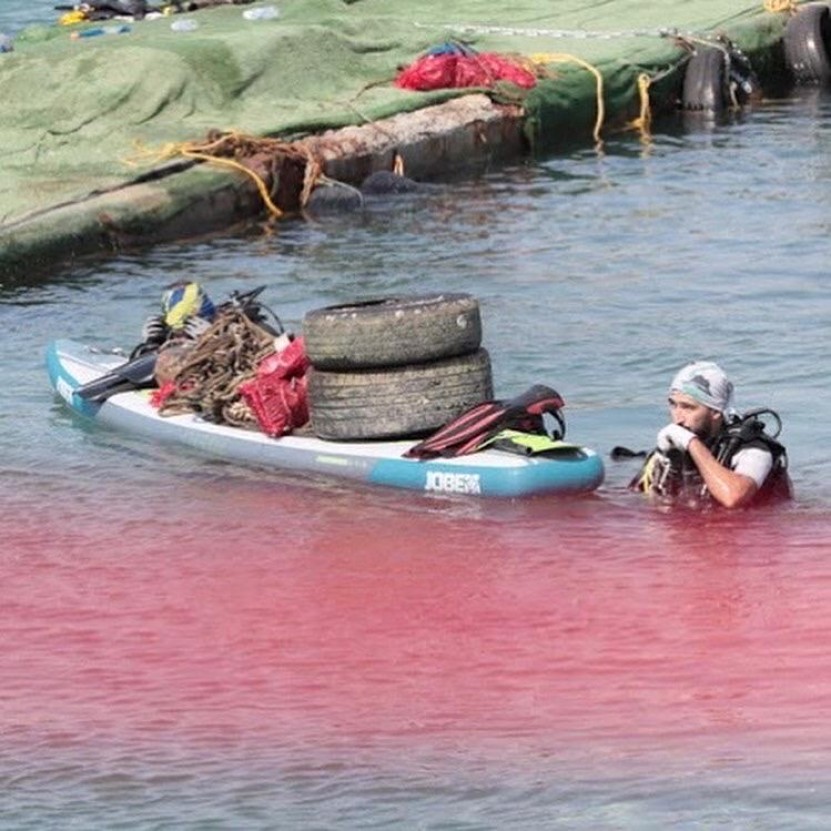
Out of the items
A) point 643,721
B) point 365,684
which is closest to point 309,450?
point 365,684

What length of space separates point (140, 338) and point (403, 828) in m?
10.7

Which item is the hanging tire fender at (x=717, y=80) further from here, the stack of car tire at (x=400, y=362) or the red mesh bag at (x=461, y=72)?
the stack of car tire at (x=400, y=362)

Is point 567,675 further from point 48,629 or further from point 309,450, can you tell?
point 309,450

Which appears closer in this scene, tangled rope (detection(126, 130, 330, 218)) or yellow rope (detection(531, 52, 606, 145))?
tangled rope (detection(126, 130, 330, 218))

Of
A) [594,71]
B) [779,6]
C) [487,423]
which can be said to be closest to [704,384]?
[487,423]

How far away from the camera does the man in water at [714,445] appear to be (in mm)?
11797

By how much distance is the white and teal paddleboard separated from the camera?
12.7 meters

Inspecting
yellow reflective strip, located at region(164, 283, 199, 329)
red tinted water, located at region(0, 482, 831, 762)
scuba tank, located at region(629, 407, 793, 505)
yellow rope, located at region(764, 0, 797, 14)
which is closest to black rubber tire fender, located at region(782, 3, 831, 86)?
yellow rope, located at region(764, 0, 797, 14)

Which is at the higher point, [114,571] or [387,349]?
[387,349]

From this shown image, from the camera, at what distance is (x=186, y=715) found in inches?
383

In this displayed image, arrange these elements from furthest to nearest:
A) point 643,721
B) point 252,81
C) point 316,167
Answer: point 252,81
point 316,167
point 643,721

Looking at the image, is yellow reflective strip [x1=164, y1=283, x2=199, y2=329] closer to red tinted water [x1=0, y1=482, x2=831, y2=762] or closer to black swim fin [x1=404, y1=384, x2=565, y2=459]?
red tinted water [x1=0, y1=482, x2=831, y2=762]

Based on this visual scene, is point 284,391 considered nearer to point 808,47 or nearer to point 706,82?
point 706,82

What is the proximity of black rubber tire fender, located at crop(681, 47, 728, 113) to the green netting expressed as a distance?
0.37m
